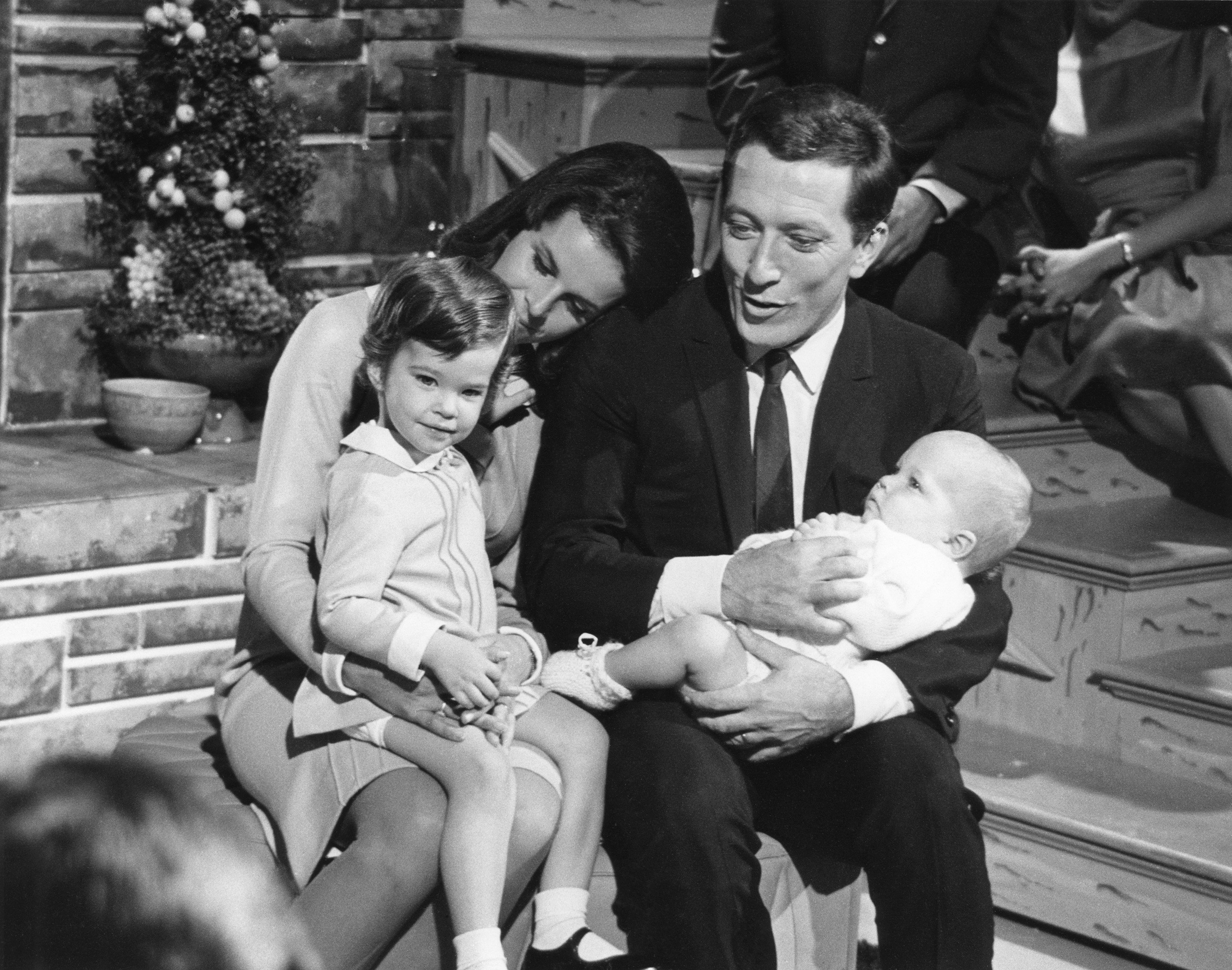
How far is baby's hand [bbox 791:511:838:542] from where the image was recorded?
238 cm

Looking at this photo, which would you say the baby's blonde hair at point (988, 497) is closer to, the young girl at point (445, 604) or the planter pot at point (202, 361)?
the young girl at point (445, 604)

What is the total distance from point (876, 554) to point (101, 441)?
2.48 meters

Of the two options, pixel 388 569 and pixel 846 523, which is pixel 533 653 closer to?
pixel 388 569

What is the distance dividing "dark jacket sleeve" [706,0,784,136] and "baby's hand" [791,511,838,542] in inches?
56.0

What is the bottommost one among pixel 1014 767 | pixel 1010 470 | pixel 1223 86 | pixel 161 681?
pixel 161 681

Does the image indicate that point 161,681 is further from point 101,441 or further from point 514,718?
point 514,718

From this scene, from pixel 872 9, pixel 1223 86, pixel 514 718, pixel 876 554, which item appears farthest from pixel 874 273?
pixel 514 718

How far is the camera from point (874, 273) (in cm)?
364

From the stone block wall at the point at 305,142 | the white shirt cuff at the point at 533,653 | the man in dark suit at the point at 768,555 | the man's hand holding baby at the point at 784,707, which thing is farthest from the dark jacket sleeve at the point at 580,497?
the stone block wall at the point at 305,142

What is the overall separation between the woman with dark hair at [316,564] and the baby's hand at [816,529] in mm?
388

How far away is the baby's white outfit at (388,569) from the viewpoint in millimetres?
2146

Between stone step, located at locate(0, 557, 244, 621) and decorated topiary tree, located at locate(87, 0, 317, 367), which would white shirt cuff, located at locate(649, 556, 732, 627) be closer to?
stone step, located at locate(0, 557, 244, 621)

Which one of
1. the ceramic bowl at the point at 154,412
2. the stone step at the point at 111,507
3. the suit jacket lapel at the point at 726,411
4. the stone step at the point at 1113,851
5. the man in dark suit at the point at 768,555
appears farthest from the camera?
the ceramic bowl at the point at 154,412

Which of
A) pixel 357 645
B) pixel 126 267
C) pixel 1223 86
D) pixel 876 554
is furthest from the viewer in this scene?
pixel 126 267
